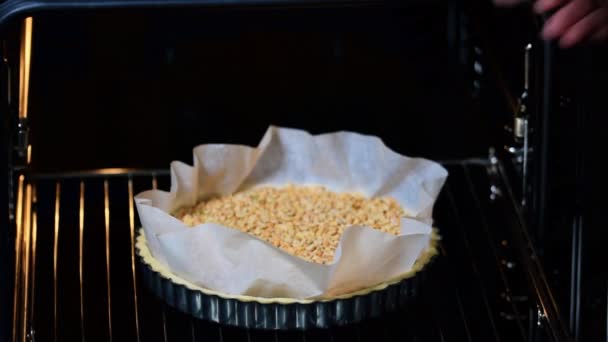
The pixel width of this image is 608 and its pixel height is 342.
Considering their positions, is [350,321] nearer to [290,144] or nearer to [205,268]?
[205,268]

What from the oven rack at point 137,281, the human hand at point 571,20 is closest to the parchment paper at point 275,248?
the oven rack at point 137,281

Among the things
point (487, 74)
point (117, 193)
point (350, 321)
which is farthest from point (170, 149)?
point (350, 321)

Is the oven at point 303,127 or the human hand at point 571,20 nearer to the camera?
the human hand at point 571,20

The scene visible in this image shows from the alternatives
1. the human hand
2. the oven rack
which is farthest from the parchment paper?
the human hand

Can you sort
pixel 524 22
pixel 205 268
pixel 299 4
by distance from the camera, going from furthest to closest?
pixel 524 22 < pixel 205 268 < pixel 299 4

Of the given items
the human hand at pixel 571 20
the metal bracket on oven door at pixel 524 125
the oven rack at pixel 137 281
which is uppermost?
the human hand at pixel 571 20

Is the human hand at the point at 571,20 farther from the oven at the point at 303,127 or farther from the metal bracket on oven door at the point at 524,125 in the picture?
the metal bracket on oven door at the point at 524,125
